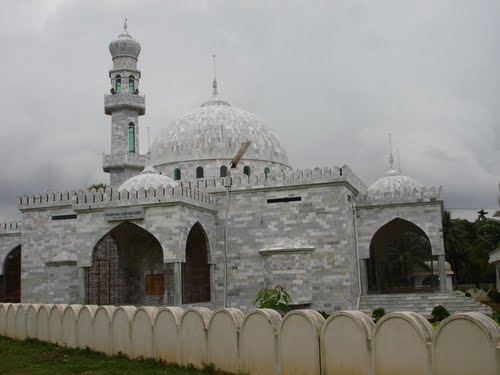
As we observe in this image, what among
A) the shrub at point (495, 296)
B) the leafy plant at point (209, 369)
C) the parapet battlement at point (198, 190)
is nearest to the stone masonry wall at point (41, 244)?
the parapet battlement at point (198, 190)

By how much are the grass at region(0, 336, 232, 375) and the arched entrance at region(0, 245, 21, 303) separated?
21092 mm

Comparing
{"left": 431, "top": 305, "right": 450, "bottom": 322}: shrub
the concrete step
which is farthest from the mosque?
{"left": 431, "top": 305, "right": 450, "bottom": 322}: shrub

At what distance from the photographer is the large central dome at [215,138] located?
102 feet

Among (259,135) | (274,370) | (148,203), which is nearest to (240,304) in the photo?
(148,203)

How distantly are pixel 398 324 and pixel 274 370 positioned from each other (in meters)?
2.56

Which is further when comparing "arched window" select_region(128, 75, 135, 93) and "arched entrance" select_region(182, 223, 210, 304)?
"arched window" select_region(128, 75, 135, 93)

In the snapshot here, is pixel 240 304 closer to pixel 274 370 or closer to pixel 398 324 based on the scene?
pixel 274 370

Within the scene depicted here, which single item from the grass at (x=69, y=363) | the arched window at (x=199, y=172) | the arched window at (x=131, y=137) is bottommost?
the grass at (x=69, y=363)

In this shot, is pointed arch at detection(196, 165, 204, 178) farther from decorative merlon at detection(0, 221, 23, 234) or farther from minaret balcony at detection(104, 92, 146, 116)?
decorative merlon at detection(0, 221, 23, 234)

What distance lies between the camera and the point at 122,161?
3161 cm

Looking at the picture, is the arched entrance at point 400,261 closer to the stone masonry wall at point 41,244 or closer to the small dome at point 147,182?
the small dome at point 147,182

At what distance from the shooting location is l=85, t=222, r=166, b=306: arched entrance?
25.0 meters

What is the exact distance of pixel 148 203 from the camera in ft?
78.6

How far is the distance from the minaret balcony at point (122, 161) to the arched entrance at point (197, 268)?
6.28 meters
